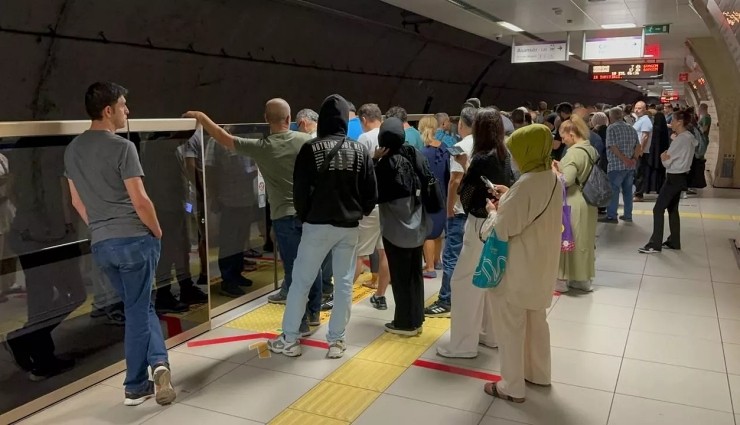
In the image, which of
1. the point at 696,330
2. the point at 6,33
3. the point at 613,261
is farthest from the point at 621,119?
the point at 6,33

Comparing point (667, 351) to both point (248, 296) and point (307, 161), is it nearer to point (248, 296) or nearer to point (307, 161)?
point (307, 161)

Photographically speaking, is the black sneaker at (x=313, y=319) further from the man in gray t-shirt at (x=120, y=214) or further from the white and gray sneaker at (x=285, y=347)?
the man in gray t-shirt at (x=120, y=214)

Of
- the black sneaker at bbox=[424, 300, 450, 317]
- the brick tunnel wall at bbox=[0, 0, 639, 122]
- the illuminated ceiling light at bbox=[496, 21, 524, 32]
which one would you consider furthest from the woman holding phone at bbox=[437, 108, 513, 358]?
the illuminated ceiling light at bbox=[496, 21, 524, 32]

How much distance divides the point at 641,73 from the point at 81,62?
1271cm

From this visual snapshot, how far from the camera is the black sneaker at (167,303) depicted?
14.5 feet

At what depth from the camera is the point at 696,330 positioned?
462cm

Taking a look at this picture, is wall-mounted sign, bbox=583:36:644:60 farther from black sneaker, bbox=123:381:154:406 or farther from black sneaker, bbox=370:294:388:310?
black sneaker, bbox=123:381:154:406

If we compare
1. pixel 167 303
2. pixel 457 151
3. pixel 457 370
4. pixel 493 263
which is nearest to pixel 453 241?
pixel 457 151

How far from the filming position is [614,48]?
12453 millimetres

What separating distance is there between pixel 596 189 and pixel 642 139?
516cm

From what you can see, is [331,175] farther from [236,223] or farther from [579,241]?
[579,241]

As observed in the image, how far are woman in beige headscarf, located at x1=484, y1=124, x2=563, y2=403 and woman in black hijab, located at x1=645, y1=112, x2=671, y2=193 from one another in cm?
728

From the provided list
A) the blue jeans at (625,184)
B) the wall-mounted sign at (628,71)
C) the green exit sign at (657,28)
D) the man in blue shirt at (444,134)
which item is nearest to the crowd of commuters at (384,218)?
the man in blue shirt at (444,134)

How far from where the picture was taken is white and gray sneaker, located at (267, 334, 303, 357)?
4109 mm
